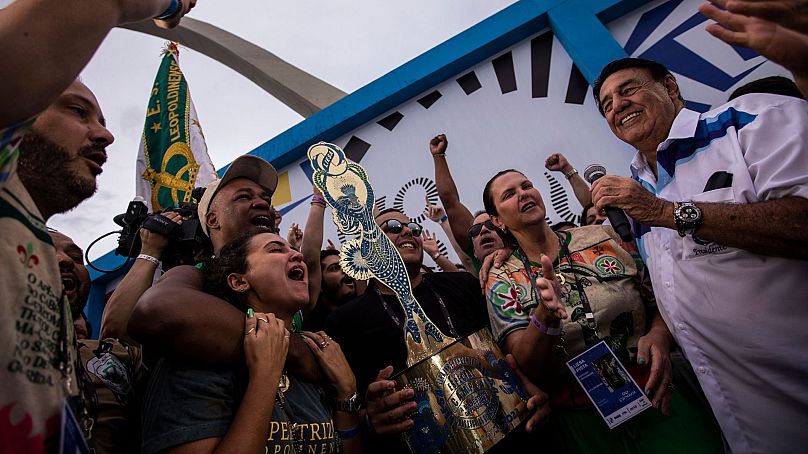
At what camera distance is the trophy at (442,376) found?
1532mm

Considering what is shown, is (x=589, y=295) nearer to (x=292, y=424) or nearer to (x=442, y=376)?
(x=442, y=376)

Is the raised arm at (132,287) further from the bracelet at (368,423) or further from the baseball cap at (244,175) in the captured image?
the bracelet at (368,423)

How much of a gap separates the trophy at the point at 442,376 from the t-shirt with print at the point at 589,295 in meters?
0.18

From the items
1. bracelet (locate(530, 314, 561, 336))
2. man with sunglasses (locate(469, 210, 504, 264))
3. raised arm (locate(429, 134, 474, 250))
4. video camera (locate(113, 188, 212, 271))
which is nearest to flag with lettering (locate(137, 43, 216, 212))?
video camera (locate(113, 188, 212, 271))

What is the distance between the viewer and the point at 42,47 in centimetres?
69

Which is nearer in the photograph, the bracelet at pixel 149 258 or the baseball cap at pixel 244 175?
the bracelet at pixel 149 258

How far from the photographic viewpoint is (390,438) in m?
1.63

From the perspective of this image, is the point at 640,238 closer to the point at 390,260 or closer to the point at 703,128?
the point at 703,128

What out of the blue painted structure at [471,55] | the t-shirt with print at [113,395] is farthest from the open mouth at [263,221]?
the blue painted structure at [471,55]

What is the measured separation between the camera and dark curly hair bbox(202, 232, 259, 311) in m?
1.68

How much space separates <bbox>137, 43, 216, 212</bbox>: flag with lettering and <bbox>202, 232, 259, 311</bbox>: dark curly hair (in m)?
2.00

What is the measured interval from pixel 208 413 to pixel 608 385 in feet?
3.87

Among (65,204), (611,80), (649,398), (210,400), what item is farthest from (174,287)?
(611,80)

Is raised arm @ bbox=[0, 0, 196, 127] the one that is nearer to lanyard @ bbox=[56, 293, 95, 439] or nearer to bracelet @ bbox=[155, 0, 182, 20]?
bracelet @ bbox=[155, 0, 182, 20]
